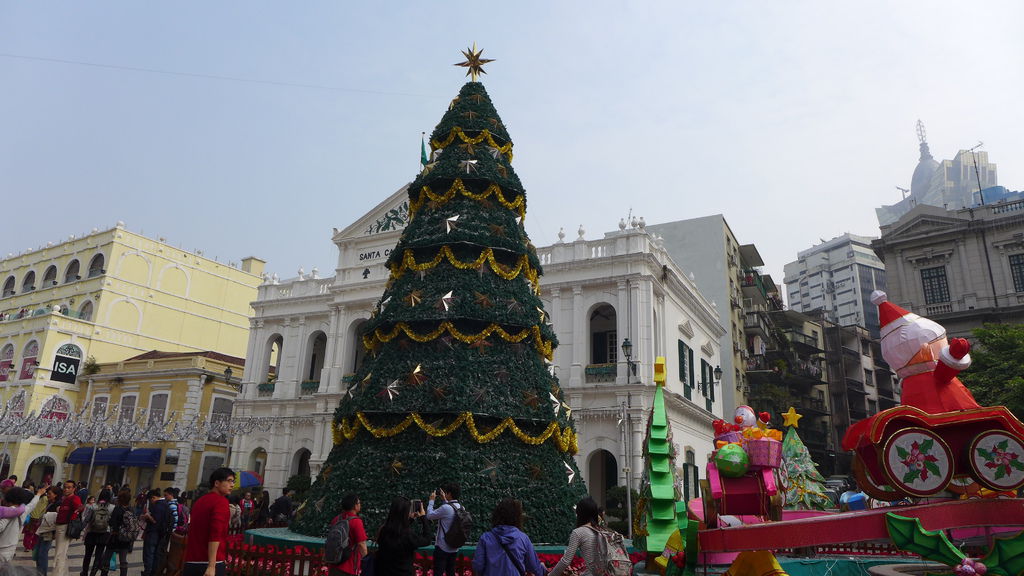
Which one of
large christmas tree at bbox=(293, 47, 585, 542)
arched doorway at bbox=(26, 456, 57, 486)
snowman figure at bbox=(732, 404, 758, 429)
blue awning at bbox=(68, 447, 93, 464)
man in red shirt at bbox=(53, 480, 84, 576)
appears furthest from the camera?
arched doorway at bbox=(26, 456, 57, 486)

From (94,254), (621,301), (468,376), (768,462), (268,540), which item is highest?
(94,254)

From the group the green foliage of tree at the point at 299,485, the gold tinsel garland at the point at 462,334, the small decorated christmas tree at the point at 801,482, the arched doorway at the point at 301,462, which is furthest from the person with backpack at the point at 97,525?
the arched doorway at the point at 301,462

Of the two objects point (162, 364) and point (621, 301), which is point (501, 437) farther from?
point (162, 364)

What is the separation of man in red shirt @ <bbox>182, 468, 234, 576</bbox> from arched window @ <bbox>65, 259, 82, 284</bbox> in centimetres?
4374

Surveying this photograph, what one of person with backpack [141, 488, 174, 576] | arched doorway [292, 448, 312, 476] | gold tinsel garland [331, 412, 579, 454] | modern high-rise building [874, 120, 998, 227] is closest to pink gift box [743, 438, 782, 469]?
gold tinsel garland [331, 412, 579, 454]

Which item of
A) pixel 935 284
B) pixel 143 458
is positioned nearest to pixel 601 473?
pixel 935 284

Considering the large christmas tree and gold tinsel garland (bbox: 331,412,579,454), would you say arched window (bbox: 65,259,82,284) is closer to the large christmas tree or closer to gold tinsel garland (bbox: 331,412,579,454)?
the large christmas tree

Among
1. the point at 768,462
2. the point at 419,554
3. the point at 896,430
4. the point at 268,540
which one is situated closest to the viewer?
the point at 896,430

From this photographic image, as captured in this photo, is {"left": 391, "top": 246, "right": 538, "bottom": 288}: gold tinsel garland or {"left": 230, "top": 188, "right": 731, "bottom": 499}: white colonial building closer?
{"left": 391, "top": 246, "right": 538, "bottom": 288}: gold tinsel garland

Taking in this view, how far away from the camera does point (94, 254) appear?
39.8 meters

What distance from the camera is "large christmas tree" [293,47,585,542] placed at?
332 inches

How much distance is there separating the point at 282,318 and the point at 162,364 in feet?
28.9

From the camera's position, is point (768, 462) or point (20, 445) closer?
point (768, 462)

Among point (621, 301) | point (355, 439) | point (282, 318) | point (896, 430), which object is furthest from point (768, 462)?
point (282, 318)
